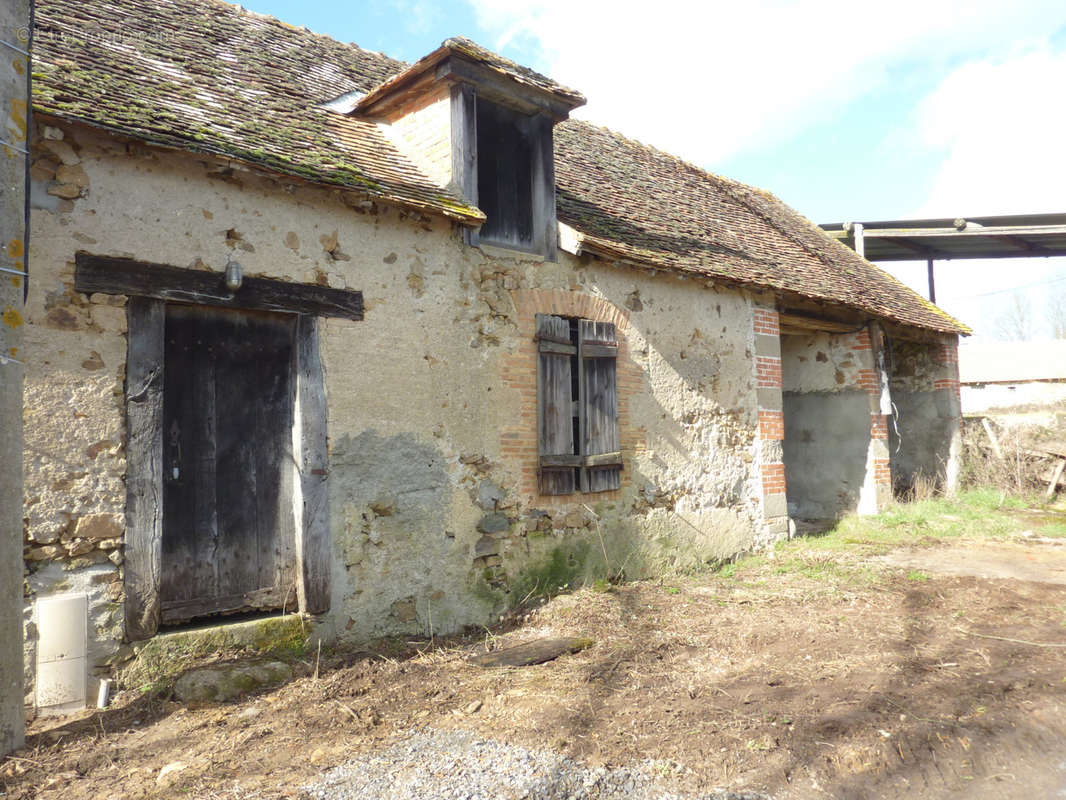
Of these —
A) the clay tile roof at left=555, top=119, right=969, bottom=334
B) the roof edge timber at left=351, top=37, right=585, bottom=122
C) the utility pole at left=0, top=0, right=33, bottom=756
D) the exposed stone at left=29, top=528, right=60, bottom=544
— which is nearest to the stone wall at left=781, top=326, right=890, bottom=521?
the clay tile roof at left=555, top=119, right=969, bottom=334

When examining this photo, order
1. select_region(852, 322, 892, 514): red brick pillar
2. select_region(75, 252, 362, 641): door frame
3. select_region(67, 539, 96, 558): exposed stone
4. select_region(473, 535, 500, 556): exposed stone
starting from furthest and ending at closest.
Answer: select_region(852, 322, 892, 514): red brick pillar
select_region(473, 535, 500, 556): exposed stone
select_region(75, 252, 362, 641): door frame
select_region(67, 539, 96, 558): exposed stone

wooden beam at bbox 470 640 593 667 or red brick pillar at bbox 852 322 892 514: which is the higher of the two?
red brick pillar at bbox 852 322 892 514

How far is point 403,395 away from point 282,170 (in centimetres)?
176

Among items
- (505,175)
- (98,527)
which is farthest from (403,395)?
(505,175)

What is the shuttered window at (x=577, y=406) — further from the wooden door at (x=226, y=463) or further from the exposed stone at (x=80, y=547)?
the exposed stone at (x=80, y=547)

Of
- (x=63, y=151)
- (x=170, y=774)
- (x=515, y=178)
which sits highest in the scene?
(x=515, y=178)

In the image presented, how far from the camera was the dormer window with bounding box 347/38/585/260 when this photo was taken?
613 cm

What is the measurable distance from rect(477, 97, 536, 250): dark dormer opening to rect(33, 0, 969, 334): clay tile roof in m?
0.41

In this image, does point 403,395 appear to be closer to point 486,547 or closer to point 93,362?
point 486,547

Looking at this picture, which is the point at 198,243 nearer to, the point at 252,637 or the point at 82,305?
the point at 82,305

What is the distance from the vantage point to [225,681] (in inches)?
170

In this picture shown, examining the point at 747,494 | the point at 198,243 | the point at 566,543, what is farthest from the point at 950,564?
the point at 198,243

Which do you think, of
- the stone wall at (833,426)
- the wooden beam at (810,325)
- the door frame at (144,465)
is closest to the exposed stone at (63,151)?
the door frame at (144,465)

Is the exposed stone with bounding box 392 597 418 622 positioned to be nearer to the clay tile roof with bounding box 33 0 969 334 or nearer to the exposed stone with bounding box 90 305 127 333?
the exposed stone with bounding box 90 305 127 333
